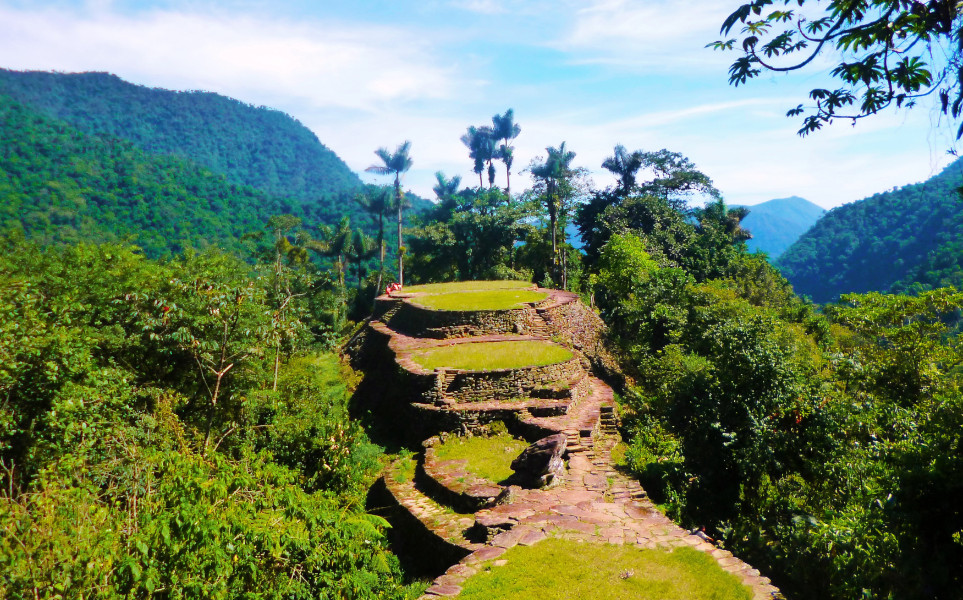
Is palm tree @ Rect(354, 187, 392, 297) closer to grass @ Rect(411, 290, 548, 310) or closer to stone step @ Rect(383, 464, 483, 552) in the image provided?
grass @ Rect(411, 290, 548, 310)

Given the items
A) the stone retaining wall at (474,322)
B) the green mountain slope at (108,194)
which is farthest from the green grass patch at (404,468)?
the green mountain slope at (108,194)

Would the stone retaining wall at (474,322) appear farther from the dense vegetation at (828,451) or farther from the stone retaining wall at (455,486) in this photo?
the stone retaining wall at (455,486)

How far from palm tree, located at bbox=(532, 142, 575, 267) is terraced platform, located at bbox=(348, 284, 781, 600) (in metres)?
12.3

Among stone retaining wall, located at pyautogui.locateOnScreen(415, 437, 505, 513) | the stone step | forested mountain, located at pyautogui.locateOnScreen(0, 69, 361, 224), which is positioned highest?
forested mountain, located at pyautogui.locateOnScreen(0, 69, 361, 224)

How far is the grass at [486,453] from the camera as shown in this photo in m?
11.2

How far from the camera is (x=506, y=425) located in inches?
524

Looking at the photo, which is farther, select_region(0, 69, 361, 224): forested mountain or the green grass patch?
select_region(0, 69, 361, 224): forested mountain

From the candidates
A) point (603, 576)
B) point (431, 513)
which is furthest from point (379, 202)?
point (603, 576)

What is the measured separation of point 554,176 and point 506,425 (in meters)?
23.4

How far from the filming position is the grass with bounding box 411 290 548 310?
19.0 m

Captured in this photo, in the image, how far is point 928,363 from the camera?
33.1 ft

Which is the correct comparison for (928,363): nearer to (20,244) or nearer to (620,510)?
(620,510)

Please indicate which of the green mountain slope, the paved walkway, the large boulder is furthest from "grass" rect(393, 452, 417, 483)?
the green mountain slope

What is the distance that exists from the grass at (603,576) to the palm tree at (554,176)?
87.0 feet
